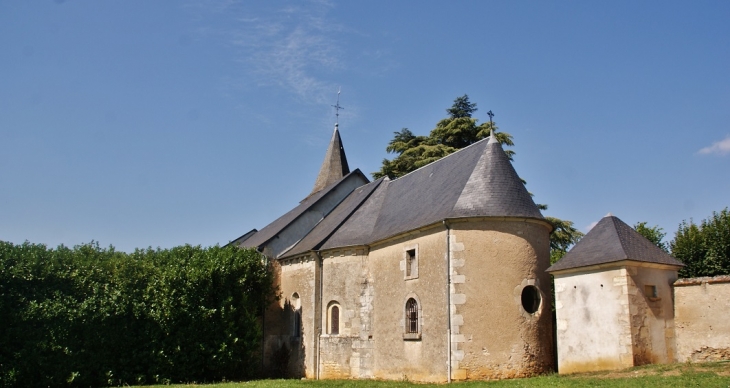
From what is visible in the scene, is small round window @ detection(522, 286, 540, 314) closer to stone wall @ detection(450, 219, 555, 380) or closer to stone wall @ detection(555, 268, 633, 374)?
stone wall @ detection(450, 219, 555, 380)

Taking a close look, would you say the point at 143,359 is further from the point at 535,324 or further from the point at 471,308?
the point at 535,324

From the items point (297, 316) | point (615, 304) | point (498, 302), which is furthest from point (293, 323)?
point (615, 304)

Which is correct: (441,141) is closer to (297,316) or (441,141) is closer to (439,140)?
(439,140)

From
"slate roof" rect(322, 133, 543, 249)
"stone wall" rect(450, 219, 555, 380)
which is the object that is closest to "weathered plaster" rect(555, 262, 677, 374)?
"stone wall" rect(450, 219, 555, 380)

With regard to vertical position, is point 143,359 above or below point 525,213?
below

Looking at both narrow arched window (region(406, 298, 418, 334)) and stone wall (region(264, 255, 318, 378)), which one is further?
stone wall (region(264, 255, 318, 378))

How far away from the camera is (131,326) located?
67.5 feet

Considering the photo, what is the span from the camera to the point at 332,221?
25.8 metres

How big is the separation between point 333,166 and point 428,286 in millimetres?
17948

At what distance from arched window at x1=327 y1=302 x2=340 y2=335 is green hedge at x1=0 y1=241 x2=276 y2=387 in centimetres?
266

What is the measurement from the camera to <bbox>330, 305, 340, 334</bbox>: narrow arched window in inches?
878

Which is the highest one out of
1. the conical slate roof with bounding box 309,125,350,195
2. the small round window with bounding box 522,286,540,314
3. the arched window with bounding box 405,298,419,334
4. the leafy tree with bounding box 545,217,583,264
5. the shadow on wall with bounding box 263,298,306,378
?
the conical slate roof with bounding box 309,125,350,195

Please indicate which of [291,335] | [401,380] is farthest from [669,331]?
[291,335]

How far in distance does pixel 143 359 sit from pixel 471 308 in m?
11.1
